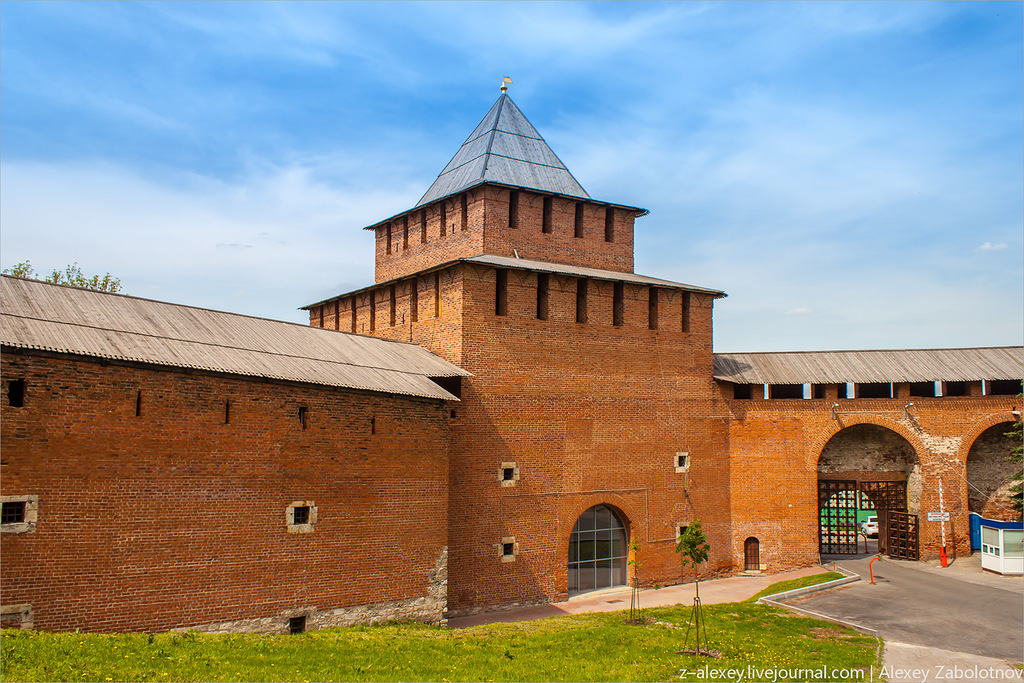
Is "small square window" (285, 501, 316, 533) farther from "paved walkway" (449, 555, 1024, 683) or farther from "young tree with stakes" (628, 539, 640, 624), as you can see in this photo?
"young tree with stakes" (628, 539, 640, 624)

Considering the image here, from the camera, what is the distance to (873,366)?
21562mm

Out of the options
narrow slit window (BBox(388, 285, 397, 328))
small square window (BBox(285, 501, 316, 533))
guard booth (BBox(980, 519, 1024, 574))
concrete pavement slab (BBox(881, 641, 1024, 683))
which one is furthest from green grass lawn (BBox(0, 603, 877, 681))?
narrow slit window (BBox(388, 285, 397, 328))

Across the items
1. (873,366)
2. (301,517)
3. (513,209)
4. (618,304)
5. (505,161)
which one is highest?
(505,161)

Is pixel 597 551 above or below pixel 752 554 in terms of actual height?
above

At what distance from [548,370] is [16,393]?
10962 millimetres

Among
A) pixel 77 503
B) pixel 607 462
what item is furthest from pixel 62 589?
pixel 607 462

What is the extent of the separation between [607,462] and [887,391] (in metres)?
8.80

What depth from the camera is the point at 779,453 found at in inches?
824

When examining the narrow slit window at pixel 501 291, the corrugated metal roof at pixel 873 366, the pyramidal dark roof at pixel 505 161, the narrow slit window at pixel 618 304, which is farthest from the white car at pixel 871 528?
the narrow slit window at pixel 501 291

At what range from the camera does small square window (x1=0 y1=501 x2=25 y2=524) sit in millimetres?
9641

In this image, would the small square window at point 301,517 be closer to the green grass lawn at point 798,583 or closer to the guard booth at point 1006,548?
the green grass lawn at point 798,583

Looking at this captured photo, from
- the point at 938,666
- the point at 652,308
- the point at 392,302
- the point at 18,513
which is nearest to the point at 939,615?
the point at 938,666

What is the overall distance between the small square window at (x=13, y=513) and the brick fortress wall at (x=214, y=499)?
0.57ft

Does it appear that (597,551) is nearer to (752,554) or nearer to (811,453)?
(752,554)
